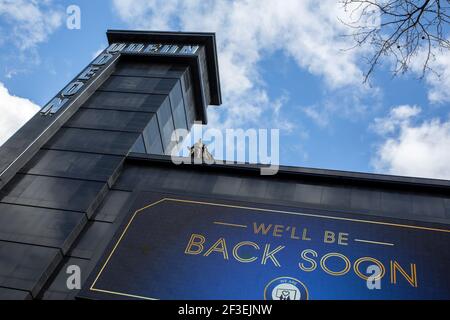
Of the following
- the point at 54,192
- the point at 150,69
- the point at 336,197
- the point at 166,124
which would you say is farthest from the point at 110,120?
the point at 336,197

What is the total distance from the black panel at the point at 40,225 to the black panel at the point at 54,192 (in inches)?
14.2

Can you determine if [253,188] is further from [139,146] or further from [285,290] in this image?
[139,146]

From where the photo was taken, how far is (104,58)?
29.1 metres

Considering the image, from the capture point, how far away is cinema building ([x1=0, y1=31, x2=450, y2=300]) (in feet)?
47.9

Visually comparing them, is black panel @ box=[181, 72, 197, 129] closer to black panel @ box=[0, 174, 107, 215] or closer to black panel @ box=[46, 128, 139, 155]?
black panel @ box=[46, 128, 139, 155]

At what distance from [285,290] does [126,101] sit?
579 inches

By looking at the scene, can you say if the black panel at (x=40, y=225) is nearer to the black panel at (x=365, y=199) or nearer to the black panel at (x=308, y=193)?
the black panel at (x=308, y=193)

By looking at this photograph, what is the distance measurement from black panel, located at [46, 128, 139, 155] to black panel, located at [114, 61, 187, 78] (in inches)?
241

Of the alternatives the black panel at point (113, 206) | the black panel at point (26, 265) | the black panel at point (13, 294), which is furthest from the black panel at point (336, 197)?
the black panel at point (13, 294)

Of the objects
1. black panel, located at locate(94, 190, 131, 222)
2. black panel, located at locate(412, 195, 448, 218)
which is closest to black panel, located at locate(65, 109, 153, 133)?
black panel, located at locate(94, 190, 131, 222)

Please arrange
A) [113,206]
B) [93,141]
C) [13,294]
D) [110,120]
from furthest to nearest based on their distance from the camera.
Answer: [110,120] < [93,141] < [113,206] < [13,294]

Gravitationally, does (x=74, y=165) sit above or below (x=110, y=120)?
below

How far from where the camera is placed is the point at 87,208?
18.1 m

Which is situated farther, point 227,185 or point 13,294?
point 227,185
